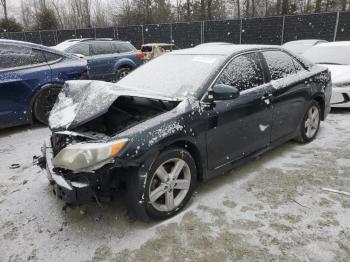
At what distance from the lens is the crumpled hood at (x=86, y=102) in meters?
3.00

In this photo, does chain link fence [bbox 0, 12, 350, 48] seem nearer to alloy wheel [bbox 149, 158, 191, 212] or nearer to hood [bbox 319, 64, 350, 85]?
hood [bbox 319, 64, 350, 85]

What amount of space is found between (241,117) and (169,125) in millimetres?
1003

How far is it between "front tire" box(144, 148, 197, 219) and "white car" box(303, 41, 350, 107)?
4706 millimetres

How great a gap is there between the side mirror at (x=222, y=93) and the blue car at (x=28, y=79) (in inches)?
150

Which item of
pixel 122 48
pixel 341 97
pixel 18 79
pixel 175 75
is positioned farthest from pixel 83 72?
pixel 341 97

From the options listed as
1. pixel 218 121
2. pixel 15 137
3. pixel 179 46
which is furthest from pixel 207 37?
pixel 218 121

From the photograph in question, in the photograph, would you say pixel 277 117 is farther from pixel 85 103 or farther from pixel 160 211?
pixel 85 103

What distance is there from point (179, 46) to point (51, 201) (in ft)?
65.8

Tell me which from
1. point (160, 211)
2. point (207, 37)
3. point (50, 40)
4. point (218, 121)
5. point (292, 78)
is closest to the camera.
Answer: point (160, 211)

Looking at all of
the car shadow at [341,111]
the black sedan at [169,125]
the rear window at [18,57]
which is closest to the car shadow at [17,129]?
the rear window at [18,57]

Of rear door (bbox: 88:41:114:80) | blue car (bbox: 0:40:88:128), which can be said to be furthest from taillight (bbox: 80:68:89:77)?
rear door (bbox: 88:41:114:80)

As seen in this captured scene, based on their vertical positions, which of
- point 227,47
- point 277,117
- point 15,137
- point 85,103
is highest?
point 227,47

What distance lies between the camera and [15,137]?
579 centimetres

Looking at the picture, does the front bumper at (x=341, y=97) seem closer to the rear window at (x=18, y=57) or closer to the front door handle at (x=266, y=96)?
the front door handle at (x=266, y=96)
